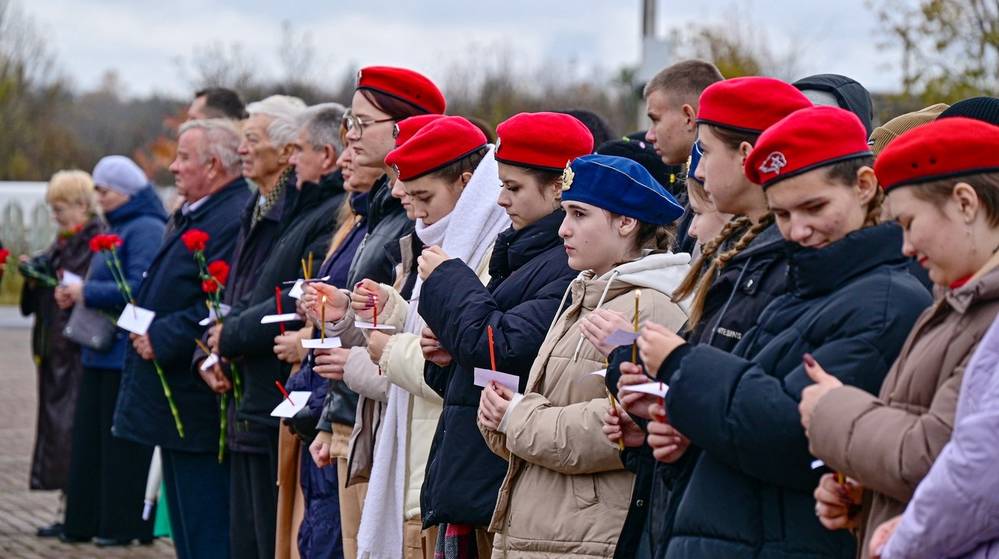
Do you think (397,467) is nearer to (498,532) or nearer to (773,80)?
(498,532)

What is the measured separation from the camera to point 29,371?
19.0m

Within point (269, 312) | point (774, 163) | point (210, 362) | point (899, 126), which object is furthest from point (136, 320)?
point (774, 163)

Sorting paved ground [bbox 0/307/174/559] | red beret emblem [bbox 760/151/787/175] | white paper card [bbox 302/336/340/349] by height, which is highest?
red beret emblem [bbox 760/151/787/175]

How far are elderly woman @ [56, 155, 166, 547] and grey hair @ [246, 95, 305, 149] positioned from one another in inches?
72.9

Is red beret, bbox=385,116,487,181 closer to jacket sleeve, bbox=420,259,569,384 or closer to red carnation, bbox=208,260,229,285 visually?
jacket sleeve, bbox=420,259,569,384

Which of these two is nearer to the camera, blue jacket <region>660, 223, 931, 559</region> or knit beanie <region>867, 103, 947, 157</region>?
blue jacket <region>660, 223, 931, 559</region>

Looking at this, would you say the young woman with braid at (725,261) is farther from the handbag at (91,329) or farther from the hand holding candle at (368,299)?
the handbag at (91,329)

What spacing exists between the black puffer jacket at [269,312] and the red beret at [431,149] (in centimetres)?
156

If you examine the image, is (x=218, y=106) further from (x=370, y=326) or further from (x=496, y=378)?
(x=496, y=378)

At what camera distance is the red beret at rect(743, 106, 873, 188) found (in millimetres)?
3330

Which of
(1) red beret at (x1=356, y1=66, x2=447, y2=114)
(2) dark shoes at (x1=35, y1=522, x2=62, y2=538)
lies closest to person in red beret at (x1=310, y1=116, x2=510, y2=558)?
(1) red beret at (x1=356, y1=66, x2=447, y2=114)

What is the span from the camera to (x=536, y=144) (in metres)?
4.86

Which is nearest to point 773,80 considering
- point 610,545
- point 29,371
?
point 610,545

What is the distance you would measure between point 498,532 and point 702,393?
1322 millimetres
